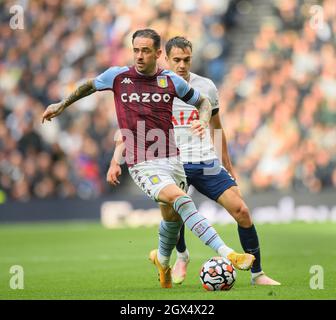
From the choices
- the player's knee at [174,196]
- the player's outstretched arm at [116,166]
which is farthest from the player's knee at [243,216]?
the player's outstretched arm at [116,166]

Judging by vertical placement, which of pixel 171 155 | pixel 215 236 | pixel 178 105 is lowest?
pixel 215 236

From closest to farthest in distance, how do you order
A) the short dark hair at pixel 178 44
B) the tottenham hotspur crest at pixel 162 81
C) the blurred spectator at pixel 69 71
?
the tottenham hotspur crest at pixel 162 81 < the short dark hair at pixel 178 44 < the blurred spectator at pixel 69 71

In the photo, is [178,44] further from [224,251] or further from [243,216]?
[224,251]

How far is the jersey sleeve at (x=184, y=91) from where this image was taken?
9.31m

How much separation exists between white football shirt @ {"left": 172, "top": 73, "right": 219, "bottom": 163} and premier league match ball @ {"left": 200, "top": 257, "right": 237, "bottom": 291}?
5.53 feet

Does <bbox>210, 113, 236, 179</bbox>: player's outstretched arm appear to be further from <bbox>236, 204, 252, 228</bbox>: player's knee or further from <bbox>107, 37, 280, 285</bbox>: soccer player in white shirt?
<bbox>236, 204, 252, 228</bbox>: player's knee

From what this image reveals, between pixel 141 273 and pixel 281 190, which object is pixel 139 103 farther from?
pixel 281 190

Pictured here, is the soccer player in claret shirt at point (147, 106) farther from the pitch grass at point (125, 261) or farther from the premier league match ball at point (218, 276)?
the pitch grass at point (125, 261)

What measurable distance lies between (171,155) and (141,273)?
2514 mm

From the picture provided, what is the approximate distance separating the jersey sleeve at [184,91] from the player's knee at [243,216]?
1.21 m

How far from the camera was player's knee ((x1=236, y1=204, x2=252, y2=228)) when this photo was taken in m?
9.78
